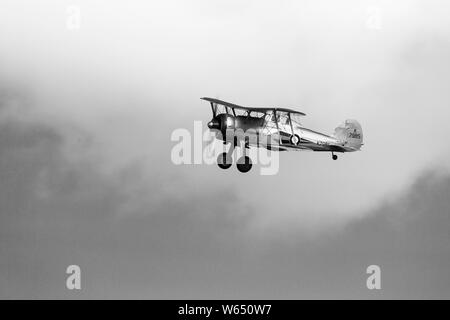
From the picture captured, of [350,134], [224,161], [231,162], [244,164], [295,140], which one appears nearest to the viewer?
[224,161]

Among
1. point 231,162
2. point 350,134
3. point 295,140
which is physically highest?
point 350,134

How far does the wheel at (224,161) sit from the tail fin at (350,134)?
9.46 meters

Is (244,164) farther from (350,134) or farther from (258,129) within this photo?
(350,134)

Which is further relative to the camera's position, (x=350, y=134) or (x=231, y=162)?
(x=350, y=134)

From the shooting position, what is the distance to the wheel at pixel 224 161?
5572cm

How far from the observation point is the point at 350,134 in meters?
62.5

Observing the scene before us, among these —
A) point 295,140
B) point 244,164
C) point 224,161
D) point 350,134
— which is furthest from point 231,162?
point 350,134

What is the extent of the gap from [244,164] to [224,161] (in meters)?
1.55

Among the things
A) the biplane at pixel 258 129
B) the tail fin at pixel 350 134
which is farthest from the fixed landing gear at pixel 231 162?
the tail fin at pixel 350 134

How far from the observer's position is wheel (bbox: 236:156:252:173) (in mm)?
56656
